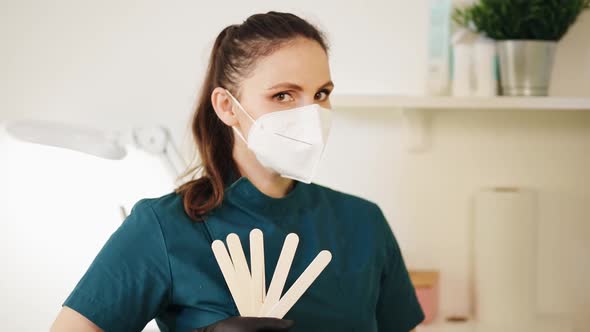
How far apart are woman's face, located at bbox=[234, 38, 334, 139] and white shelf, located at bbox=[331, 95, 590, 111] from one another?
49 cm

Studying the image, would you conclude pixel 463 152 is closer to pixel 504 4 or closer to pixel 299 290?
pixel 504 4

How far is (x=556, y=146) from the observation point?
1776 mm

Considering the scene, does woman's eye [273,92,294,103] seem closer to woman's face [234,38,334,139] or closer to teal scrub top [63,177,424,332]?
woman's face [234,38,334,139]

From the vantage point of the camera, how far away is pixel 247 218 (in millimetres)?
1157

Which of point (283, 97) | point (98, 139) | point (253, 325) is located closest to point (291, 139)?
point (283, 97)

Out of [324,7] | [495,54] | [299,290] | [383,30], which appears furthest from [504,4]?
[299,290]

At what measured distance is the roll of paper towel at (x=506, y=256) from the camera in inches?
66.6

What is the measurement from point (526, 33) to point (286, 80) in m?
0.77

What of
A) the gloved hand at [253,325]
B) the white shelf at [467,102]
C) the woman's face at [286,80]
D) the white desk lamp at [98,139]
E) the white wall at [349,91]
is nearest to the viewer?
the gloved hand at [253,325]

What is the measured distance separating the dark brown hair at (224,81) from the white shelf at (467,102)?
1.44ft

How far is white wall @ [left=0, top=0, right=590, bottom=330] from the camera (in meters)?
1.77

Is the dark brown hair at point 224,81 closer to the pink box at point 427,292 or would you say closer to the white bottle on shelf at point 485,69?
the white bottle on shelf at point 485,69

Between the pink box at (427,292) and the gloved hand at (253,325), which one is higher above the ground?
the gloved hand at (253,325)

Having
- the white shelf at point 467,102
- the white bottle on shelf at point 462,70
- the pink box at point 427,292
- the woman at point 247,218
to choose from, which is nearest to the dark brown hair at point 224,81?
the woman at point 247,218
